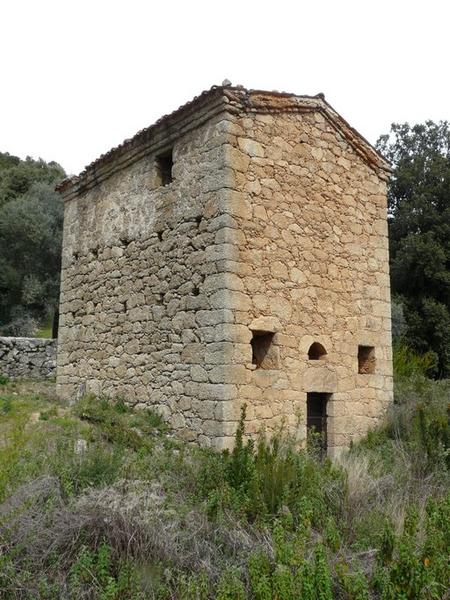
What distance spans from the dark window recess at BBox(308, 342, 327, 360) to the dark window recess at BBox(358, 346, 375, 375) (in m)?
1.09

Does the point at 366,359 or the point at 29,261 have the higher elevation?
the point at 29,261

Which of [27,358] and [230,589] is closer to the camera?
[230,589]

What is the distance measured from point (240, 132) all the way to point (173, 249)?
5.86 feet

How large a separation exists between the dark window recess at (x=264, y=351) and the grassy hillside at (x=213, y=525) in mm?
1009

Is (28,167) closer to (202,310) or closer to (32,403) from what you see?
(32,403)

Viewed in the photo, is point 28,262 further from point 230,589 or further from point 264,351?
point 230,589

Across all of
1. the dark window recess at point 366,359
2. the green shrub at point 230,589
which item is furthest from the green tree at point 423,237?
the green shrub at point 230,589

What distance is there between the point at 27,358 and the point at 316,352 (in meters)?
8.15

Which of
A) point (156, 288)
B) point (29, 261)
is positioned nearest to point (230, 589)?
point (156, 288)

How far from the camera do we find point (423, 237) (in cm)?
2314

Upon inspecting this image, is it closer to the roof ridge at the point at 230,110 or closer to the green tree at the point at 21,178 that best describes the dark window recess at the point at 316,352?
the roof ridge at the point at 230,110

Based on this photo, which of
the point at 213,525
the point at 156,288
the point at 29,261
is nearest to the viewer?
the point at 213,525

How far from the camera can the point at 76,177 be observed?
10305mm

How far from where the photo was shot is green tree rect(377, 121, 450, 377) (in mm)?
21703
